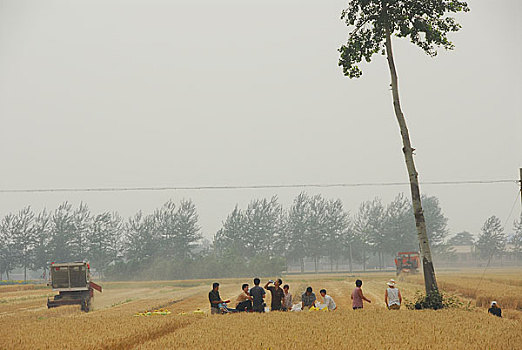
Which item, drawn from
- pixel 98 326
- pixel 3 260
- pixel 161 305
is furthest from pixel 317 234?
pixel 98 326

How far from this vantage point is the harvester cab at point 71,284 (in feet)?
110

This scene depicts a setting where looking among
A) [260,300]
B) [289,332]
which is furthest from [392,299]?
[289,332]

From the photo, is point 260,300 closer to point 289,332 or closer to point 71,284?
point 289,332

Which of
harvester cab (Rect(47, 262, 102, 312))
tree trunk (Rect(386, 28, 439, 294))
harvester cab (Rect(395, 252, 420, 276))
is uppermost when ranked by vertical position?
tree trunk (Rect(386, 28, 439, 294))

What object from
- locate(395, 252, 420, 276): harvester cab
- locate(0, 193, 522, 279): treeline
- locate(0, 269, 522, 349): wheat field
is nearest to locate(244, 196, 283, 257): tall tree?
locate(0, 193, 522, 279): treeline

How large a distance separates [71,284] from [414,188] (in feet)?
77.0

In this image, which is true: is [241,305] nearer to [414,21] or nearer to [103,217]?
[414,21]

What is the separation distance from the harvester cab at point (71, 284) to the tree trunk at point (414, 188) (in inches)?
866

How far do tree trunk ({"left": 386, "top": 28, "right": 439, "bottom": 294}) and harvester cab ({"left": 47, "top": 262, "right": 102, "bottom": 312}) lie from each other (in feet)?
72.1

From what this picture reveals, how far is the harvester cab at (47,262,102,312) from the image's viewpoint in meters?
33.7

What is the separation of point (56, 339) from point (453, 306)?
1351 centimetres

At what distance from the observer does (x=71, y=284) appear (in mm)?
33906

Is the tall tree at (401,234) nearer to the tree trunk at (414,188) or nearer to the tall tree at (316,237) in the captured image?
the tall tree at (316,237)

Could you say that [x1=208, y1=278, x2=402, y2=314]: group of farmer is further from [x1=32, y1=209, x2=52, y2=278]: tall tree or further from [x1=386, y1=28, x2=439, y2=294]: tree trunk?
[x1=32, y1=209, x2=52, y2=278]: tall tree
